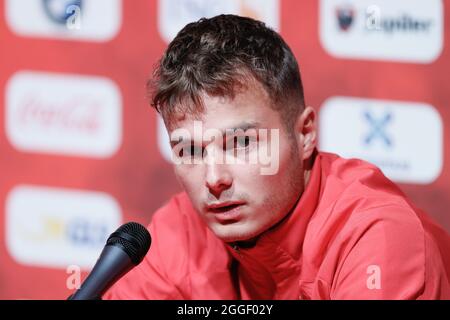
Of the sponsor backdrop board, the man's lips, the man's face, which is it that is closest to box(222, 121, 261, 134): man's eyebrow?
the man's face

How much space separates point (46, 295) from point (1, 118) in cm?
44

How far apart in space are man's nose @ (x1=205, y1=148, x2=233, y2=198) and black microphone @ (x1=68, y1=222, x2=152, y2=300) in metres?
0.16

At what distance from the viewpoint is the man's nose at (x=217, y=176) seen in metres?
1.21

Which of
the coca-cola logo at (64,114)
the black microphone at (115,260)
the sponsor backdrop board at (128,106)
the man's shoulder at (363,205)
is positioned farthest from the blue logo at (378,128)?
the black microphone at (115,260)

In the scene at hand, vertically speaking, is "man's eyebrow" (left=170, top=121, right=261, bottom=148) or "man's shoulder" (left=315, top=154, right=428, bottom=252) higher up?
"man's eyebrow" (left=170, top=121, right=261, bottom=148)

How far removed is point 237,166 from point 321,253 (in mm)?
193

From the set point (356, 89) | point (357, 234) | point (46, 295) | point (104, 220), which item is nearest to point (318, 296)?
point (357, 234)

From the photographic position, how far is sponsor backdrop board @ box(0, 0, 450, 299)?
1.81 metres

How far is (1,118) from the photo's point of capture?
195 centimetres

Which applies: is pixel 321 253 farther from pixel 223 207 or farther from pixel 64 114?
pixel 64 114

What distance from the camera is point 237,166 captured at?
122 centimetres

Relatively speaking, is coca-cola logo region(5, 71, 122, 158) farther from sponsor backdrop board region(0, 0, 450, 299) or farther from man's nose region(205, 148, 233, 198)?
man's nose region(205, 148, 233, 198)

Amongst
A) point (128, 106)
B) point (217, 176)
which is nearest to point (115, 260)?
point (217, 176)

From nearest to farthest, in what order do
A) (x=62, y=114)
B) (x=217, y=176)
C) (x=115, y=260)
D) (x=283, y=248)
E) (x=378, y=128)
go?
1. (x=115, y=260)
2. (x=217, y=176)
3. (x=283, y=248)
4. (x=378, y=128)
5. (x=62, y=114)
